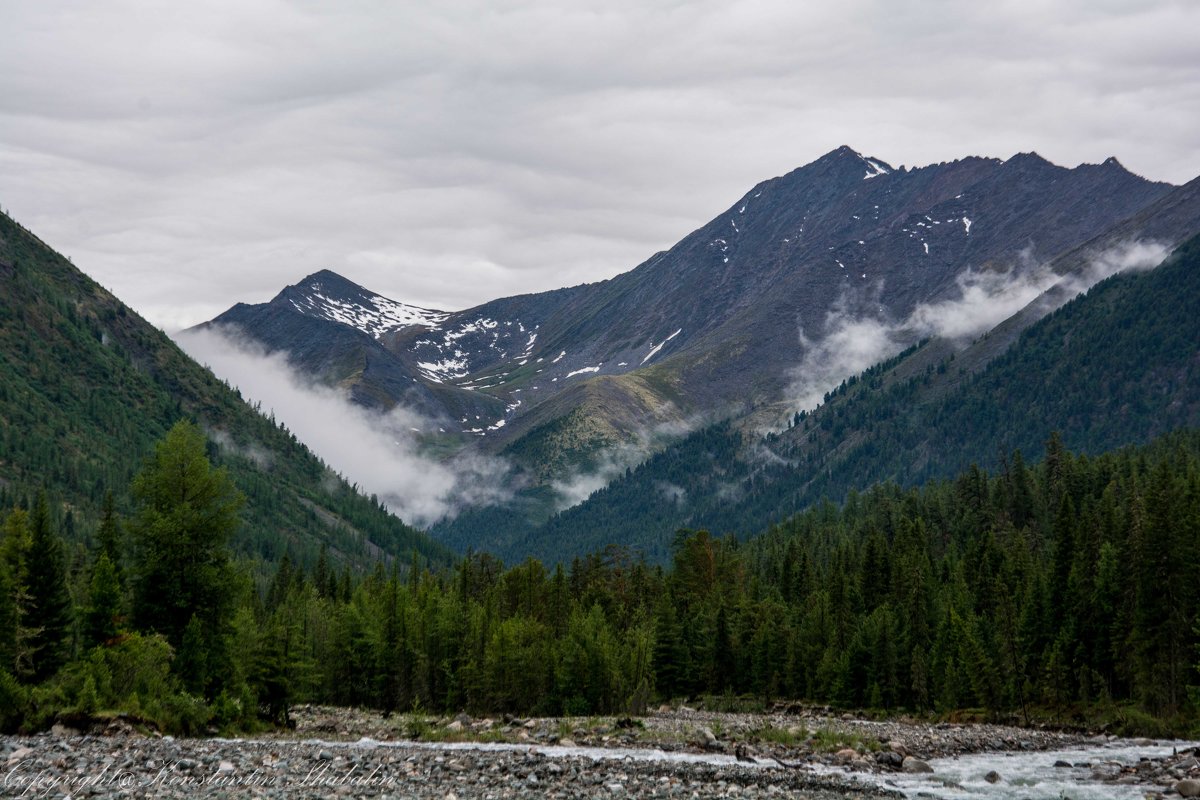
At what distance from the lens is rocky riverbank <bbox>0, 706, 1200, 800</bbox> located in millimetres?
33250

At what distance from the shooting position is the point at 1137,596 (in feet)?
266

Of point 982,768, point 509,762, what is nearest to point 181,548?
point 509,762

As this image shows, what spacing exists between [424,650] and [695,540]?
51535mm

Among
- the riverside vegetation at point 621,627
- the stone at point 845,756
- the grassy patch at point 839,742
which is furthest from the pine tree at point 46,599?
the stone at point 845,756

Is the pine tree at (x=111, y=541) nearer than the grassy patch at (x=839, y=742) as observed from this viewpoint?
No

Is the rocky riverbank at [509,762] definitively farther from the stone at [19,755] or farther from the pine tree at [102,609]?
the pine tree at [102,609]

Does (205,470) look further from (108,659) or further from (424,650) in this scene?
(424,650)

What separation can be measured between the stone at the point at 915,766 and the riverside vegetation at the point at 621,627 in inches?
1080

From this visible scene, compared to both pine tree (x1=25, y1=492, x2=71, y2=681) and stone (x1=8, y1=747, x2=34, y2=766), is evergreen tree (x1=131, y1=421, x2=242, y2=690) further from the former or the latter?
stone (x1=8, y1=747, x2=34, y2=766)

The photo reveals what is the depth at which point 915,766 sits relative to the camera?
50.4m

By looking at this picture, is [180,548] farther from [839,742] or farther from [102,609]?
[839,742]

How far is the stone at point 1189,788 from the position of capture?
40.5m

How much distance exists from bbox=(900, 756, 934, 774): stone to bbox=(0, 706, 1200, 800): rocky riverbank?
62 mm

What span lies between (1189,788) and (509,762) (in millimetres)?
24229
